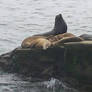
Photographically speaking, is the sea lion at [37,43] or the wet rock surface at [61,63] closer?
the wet rock surface at [61,63]

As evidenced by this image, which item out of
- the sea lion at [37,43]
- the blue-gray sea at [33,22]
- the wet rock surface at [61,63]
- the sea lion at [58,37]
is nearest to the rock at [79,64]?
the wet rock surface at [61,63]

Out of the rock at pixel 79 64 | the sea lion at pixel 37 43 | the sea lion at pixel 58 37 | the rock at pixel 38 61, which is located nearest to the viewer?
the rock at pixel 79 64

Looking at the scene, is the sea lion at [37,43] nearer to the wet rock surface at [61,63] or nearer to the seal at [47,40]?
the seal at [47,40]

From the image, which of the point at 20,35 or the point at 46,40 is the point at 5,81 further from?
the point at 20,35

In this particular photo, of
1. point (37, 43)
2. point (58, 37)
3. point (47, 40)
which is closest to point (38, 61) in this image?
point (37, 43)

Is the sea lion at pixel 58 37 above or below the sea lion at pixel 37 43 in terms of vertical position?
above

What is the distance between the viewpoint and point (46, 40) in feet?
36.7

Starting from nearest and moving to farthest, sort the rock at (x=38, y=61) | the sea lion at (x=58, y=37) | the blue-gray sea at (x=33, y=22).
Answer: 1. the rock at (x=38, y=61)
2. the blue-gray sea at (x=33, y=22)
3. the sea lion at (x=58, y=37)

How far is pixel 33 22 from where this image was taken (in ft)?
70.5

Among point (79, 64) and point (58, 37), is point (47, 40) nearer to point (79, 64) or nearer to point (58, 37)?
point (58, 37)

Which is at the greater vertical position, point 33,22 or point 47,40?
point 47,40

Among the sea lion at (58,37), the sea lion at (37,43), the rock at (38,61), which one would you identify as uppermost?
the sea lion at (58,37)

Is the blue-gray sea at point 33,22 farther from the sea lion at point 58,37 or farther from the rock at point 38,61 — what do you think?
the sea lion at point 58,37

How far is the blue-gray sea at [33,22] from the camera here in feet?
34.8
